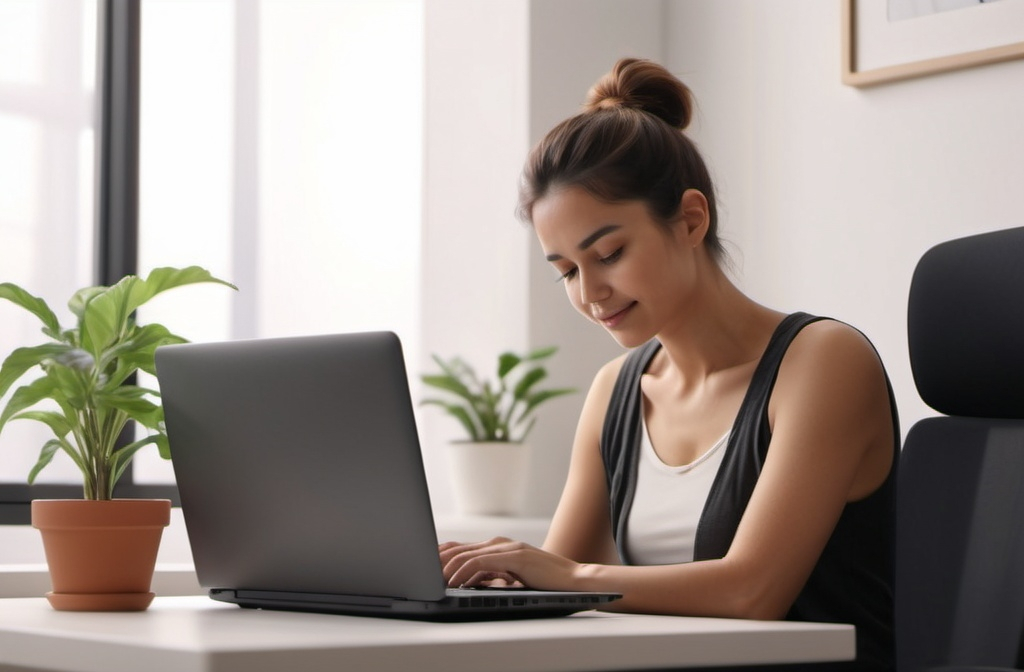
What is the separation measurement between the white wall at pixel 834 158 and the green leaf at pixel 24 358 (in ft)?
5.20

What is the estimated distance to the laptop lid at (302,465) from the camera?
1029 millimetres

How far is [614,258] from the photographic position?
61.6 inches

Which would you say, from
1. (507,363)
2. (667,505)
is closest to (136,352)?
(667,505)

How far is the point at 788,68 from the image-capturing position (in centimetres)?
259

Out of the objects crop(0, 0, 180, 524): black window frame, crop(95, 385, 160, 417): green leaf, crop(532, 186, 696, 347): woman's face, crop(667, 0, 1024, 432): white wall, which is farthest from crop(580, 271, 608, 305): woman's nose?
crop(0, 0, 180, 524): black window frame

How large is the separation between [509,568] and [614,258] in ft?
1.66

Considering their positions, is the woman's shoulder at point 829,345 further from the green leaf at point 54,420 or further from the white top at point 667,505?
the green leaf at point 54,420

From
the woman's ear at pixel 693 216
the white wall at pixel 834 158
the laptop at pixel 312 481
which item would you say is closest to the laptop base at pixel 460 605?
the laptop at pixel 312 481

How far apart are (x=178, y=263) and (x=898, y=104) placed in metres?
1.50

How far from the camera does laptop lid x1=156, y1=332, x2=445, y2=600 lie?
3.38 ft

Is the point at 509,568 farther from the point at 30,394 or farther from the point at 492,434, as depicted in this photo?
the point at 492,434

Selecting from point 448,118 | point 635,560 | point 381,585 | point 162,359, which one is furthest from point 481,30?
point 381,585

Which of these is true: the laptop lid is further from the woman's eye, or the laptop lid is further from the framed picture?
the framed picture

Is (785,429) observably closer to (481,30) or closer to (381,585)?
(381,585)
